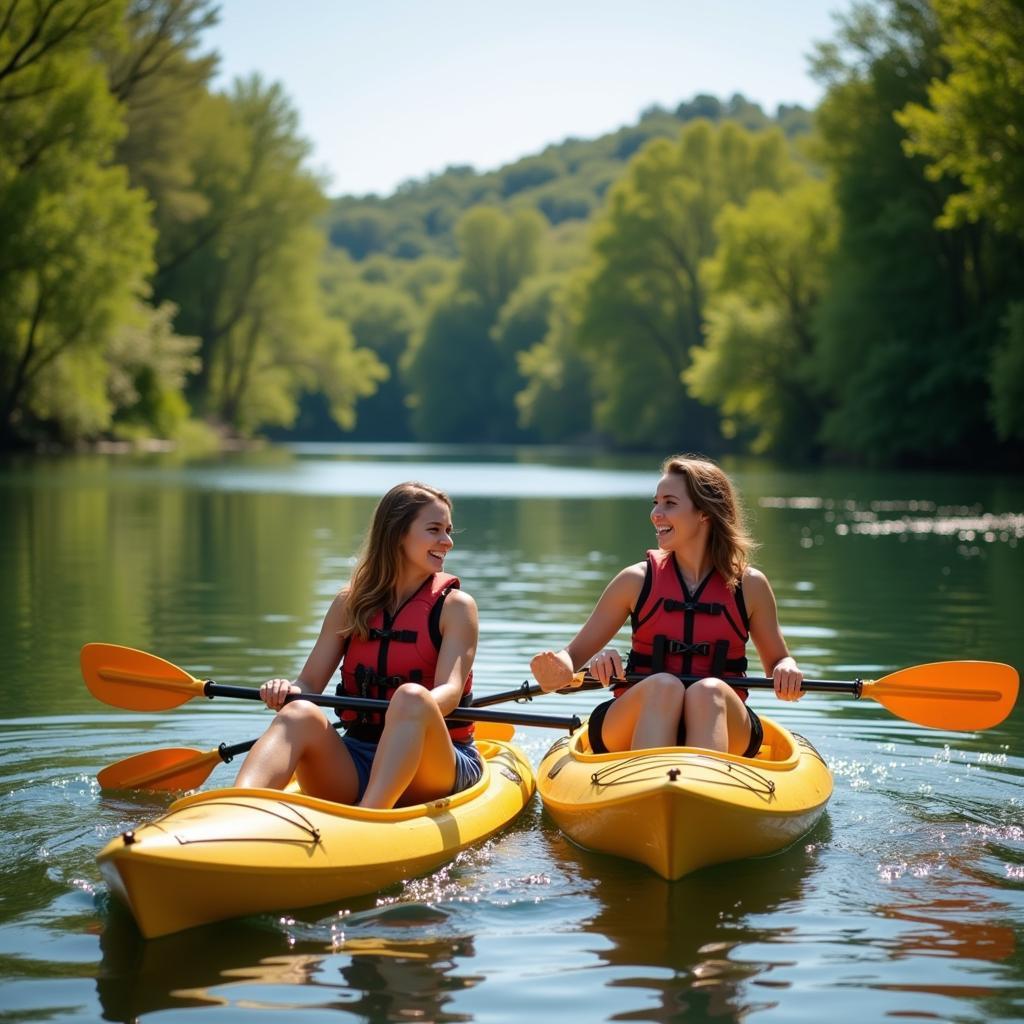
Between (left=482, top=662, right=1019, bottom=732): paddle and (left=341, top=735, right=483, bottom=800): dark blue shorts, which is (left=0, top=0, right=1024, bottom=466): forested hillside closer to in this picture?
(left=482, top=662, right=1019, bottom=732): paddle

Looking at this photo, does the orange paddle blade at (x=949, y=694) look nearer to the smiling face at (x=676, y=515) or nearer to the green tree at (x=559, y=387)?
the smiling face at (x=676, y=515)

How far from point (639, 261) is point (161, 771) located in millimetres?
47867

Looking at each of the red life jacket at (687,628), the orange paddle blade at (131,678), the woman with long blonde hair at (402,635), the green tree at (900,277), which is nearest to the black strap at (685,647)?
the red life jacket at (687,628)

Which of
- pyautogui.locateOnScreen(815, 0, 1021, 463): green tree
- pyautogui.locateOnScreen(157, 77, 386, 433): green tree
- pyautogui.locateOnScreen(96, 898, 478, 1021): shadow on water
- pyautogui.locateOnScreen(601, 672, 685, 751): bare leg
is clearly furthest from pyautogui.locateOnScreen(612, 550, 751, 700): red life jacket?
pyautogui.locateOnScreen(157, 77, 386, 433): green tree

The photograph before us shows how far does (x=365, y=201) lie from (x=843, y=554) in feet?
556

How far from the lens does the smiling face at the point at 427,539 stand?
5227 millimetres

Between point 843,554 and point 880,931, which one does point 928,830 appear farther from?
point 843,554

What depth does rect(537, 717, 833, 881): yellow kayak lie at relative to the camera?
4.55 m

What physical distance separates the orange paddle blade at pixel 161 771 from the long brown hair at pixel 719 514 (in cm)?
199

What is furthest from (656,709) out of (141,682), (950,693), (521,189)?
(521,189)

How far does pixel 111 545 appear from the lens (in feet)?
51.0

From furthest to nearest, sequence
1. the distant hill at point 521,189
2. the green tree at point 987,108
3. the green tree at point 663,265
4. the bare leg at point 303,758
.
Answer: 1. the distant hill at point 521,189
2. the green tree at point 663,265
3. the green tree at point 987,108
4. the bare leg at point 303,758

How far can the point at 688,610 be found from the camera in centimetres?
552

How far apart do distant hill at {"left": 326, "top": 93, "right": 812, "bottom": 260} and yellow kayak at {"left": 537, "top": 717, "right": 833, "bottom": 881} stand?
15082 cm
